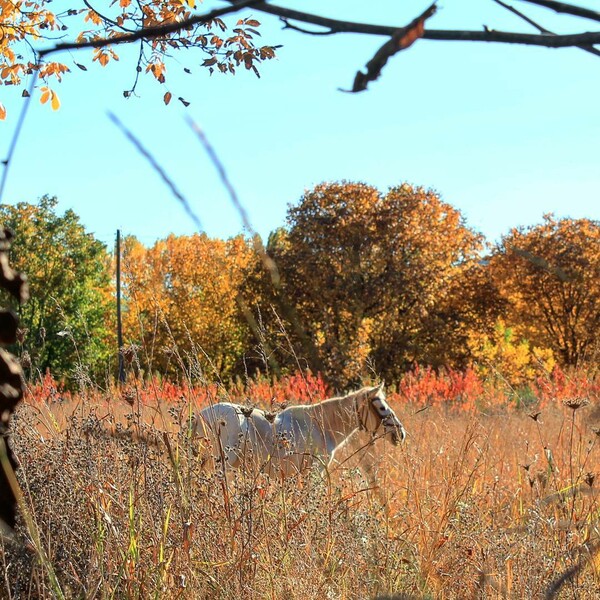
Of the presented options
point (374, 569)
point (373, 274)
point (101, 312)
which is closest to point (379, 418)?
point (374, 569)

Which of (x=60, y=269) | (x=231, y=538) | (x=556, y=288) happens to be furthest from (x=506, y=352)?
(x=231, y=538)

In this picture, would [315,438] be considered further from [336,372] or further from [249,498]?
[336,372]

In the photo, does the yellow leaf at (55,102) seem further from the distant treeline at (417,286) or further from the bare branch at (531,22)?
the distant treeline at (417,286)

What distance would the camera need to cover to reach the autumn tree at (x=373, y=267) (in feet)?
71.8

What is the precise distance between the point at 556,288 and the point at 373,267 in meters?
5.20

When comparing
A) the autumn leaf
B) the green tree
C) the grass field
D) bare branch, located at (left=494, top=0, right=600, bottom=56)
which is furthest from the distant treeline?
bare branch, located at (left=494, top=0, right=600, bottom=56)

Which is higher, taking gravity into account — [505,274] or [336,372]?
[505,274]

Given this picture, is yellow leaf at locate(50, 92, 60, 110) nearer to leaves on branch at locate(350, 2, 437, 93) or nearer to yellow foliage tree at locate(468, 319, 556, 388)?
leaves on branch at locate(350, 2, 437, 93)

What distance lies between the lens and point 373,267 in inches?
863

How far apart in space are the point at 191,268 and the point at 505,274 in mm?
13250

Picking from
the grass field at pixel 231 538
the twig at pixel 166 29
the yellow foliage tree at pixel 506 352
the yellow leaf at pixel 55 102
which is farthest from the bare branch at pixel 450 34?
the yellow foliage tree at pixel 506 352

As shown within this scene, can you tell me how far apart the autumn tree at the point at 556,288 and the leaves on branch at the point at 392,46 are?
2245 cm

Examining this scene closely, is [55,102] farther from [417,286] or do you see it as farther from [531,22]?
[417,286]

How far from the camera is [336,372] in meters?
20.8
